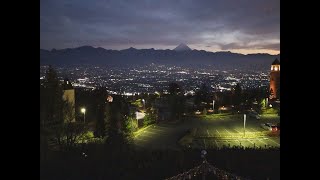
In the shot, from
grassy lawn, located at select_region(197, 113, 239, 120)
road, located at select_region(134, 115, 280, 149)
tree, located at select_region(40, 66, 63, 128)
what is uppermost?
tree, located at select_region(40, 66, 63, 128)

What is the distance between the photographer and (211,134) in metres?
5.89

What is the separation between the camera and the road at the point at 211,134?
17.5ft

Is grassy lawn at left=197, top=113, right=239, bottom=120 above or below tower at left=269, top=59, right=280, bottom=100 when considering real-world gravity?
below

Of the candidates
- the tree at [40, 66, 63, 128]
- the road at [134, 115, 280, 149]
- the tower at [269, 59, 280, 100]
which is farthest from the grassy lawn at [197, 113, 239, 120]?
the tower at [269, 59, 280, 100]

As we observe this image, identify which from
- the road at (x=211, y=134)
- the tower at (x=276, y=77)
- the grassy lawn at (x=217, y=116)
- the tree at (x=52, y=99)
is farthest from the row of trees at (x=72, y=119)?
the tower at (x=276, y=77)

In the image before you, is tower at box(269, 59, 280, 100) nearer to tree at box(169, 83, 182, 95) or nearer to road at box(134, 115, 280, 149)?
road at box(134, 115, 280, 149)

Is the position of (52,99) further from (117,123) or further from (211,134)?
(211,134)

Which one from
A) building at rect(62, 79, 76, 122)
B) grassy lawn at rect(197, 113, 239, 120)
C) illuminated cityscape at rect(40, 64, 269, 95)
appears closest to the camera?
illuminated cityscape at rect(40, 64, 269, 95)

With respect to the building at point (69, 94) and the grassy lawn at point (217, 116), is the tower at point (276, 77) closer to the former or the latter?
the building at point (69, 94)

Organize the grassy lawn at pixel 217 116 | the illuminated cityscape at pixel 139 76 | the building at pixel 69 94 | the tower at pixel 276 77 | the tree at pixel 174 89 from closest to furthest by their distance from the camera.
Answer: the tower at pixel 276 77 → the illuminated cityscape at pixel 139 76 → the building at pixel 69 94 → the tree at pixel 174 89 → the grassy lawn at pixel 217 116

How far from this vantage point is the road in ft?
17.5

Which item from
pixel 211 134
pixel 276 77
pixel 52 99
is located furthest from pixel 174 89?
pixel 276 77
